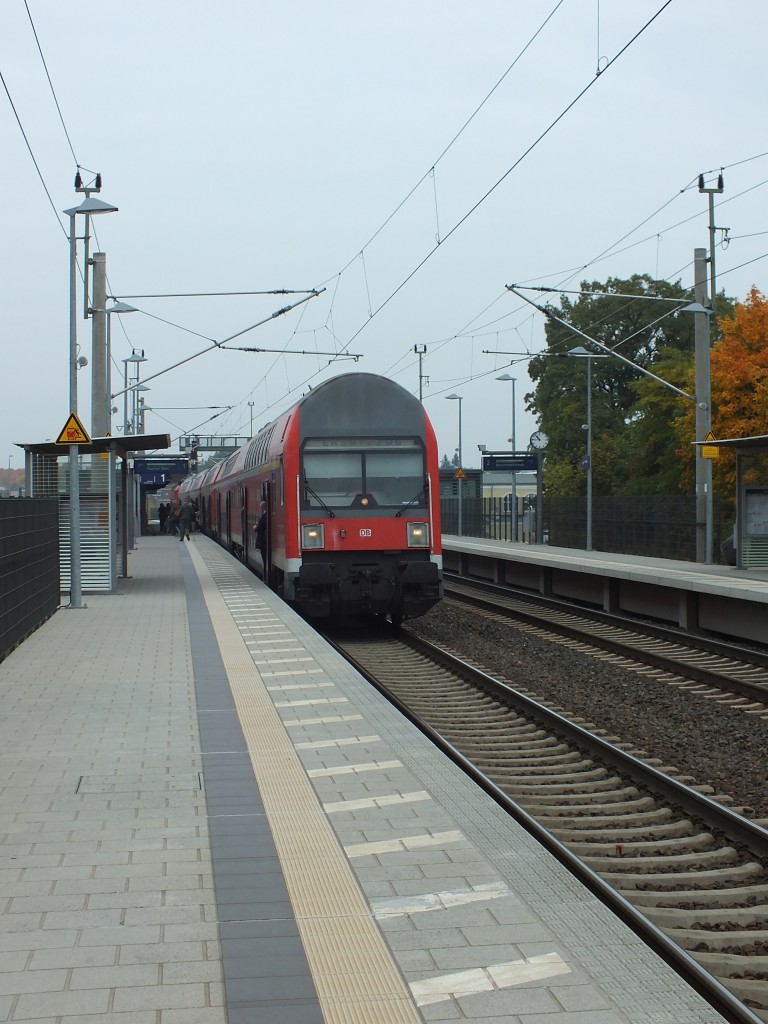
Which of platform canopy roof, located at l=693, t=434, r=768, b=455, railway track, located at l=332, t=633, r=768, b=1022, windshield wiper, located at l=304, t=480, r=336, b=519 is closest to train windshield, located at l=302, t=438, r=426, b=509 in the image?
windshield wiper, located at l=304, t=480, r=336, b=519

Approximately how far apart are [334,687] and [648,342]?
2039 inches

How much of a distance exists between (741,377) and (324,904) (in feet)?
104

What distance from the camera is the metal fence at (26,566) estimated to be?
40.0ft

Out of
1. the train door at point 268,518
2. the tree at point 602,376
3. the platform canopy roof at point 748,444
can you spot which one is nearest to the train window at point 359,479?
the train door at point 268,518

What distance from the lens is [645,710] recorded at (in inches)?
444

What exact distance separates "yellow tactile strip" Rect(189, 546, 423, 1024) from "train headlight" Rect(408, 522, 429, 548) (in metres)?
7.97

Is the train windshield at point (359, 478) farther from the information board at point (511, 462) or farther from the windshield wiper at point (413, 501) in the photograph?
the information board at point (511, 462)

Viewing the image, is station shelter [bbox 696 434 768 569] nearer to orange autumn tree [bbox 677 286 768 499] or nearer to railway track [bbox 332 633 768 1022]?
railway track [bbox 332 633 768 1022]

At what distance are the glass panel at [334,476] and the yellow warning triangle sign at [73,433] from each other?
315 centimetres

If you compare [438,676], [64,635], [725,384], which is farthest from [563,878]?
[725,384]

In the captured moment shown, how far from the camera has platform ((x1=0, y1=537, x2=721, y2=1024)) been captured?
3.76m

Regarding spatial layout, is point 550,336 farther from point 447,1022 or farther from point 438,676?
point 447,1022

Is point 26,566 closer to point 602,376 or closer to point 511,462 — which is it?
point 511,462

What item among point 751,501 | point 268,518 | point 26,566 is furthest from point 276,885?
point 751,501
